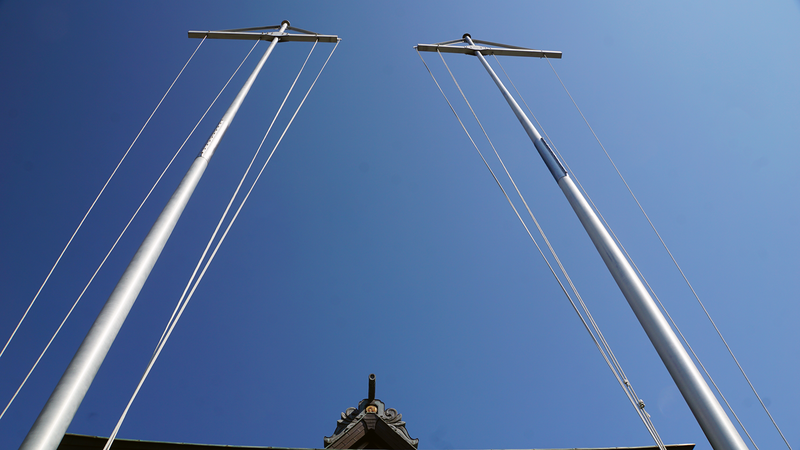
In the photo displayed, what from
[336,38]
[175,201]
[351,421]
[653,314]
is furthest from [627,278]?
[351,421]

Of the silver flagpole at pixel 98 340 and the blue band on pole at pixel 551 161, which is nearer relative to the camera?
the silver flagpole at pixel 98 340

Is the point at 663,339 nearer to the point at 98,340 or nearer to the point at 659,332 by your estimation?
the point at 659,332

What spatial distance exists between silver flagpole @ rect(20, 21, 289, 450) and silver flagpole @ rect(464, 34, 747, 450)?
16.6 ft

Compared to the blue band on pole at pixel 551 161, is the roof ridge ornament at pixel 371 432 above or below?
below

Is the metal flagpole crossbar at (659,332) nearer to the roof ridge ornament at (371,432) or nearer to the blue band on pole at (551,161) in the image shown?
the blue band on pole at (551,161)

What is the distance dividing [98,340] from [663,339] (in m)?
5.21

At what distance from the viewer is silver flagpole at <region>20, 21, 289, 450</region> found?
2705mm

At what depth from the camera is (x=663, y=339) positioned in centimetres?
416

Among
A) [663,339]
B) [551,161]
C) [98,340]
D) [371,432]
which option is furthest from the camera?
[371,432]

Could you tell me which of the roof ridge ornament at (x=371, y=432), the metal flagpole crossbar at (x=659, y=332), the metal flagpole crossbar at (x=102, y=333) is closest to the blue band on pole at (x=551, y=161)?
the metal flagpole crossbar at (x=659, y=332)

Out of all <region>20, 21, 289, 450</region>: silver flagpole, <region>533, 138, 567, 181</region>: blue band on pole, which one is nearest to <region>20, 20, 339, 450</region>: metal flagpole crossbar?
<region>20, 21, 289, 450</region>: silver flagpole

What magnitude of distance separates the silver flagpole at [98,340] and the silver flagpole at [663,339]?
505 centimetres

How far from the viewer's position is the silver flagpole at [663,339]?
349 cm

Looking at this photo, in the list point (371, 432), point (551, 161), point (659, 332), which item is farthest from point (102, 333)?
point (371, 432)
